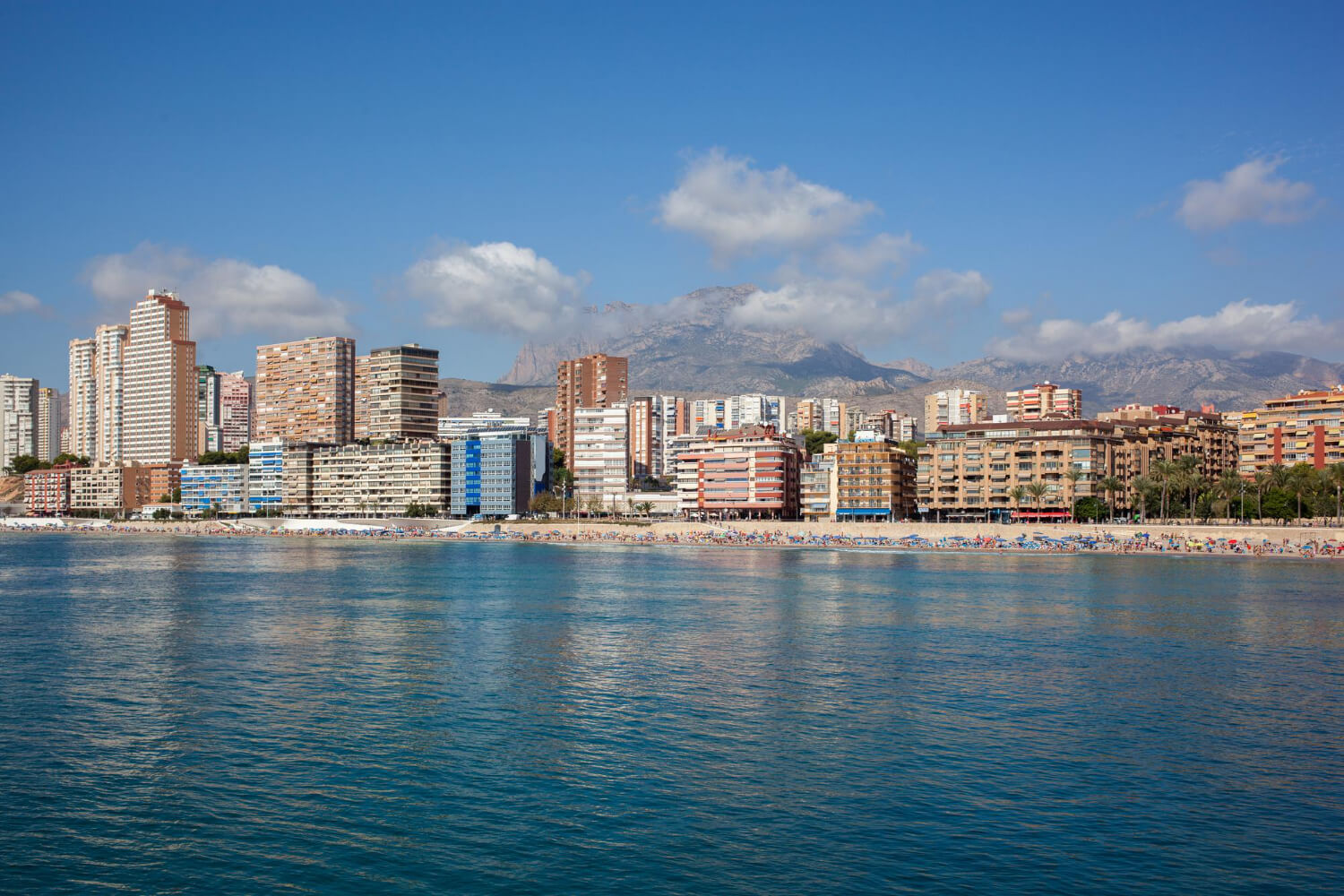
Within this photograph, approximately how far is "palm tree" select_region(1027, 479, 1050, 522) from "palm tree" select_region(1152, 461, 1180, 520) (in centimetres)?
1219

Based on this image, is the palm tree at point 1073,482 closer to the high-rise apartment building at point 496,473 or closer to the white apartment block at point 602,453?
the white apartment block at point 602,453

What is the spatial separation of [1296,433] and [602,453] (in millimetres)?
97957

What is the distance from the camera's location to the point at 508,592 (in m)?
65.8

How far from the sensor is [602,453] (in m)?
175

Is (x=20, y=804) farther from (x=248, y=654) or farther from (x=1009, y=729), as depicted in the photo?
(x=1009, y=729)

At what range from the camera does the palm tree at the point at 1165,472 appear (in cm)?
12512

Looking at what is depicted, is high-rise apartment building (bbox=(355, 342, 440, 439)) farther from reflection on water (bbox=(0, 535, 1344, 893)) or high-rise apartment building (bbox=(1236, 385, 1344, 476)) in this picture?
reflection on water (bbox=(0, 535, 1344, 893))

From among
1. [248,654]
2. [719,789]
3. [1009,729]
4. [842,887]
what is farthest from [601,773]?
[248,654]

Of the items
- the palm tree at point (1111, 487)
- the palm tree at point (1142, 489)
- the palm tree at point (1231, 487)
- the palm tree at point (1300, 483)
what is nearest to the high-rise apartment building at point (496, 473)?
the palm tree at point (1111, 487)

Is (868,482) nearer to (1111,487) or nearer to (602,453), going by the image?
(1111,487)

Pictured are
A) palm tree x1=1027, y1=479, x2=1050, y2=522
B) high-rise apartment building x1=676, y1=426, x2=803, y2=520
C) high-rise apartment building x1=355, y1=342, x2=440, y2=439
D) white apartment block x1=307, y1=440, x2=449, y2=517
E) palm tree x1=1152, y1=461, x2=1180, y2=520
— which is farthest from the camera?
high-rise apartment building x1=355, y1=342, x2=440, y2=439

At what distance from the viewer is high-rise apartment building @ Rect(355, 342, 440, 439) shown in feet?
627

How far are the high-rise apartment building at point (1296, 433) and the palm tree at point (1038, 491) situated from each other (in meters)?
37.5

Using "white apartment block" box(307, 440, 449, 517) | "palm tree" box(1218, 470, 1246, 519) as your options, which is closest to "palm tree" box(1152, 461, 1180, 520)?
"palm tree" box(1218, 470, 1246, 519)
